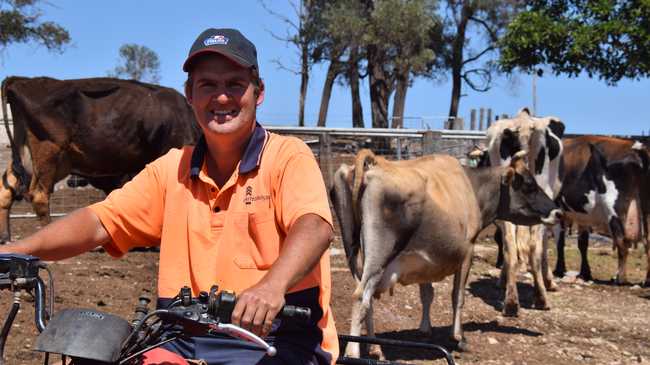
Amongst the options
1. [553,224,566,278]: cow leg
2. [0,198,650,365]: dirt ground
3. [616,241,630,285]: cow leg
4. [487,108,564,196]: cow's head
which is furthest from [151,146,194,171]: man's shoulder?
[553,224,566,278]: cow leg

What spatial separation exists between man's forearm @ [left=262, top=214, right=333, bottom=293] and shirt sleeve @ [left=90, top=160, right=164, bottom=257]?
73cm

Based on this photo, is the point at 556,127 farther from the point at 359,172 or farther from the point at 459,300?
the point at 359,172

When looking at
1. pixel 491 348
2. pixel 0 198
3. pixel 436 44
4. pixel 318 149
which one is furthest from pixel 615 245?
pixel 436 44

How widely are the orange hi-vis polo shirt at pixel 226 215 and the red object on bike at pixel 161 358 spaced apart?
0.43 m

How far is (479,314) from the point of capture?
34.0ft

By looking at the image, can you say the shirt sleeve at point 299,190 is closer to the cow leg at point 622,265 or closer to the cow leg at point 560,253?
the cow leg at point 622,265

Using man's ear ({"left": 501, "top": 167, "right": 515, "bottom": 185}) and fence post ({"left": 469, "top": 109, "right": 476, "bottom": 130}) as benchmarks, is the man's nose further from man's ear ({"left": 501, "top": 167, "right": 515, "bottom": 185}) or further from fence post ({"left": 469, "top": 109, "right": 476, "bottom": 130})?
fence post ({"left": 469, "top": 109, "right": 476, "bottom": 130})

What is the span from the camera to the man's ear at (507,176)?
9.57m

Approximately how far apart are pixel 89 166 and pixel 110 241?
313 inches

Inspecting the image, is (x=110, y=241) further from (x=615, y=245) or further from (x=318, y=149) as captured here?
(x=615, y=245)

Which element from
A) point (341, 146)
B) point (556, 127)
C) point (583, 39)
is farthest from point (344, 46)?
point (556, 127)

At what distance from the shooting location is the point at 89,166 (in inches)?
437

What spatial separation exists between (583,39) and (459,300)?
42.3 ft

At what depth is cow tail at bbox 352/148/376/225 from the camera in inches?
294
